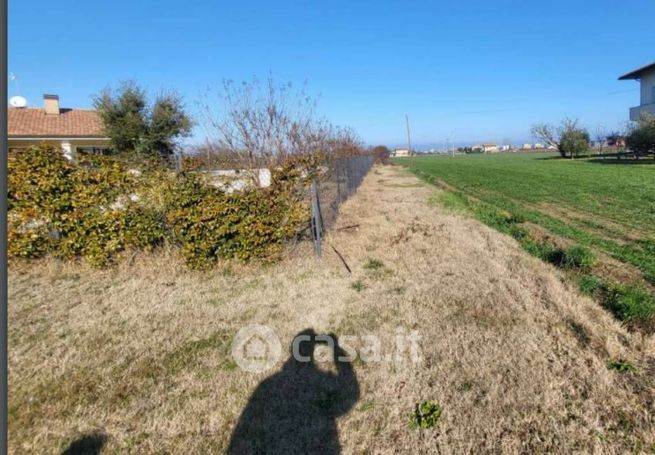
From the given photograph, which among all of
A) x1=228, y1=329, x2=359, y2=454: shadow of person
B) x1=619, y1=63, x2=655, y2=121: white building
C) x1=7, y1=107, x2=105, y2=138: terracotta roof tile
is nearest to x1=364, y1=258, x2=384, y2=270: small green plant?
x1=228, y1=329, x2=359, y2=454: shadow of person

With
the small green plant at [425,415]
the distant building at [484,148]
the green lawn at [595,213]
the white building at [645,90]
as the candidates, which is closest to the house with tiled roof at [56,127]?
the green lawn at [595,213]

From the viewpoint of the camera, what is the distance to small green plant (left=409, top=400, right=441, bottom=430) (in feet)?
8.07

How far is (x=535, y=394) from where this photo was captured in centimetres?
269

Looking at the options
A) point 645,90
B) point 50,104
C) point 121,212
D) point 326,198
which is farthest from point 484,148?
point 121,212

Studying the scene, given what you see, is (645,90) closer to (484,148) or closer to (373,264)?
(373,264)

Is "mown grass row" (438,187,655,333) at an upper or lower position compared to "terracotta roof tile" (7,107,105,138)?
lower

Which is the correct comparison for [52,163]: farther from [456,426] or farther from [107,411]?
[456,426]

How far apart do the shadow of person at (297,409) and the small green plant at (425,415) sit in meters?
0.42

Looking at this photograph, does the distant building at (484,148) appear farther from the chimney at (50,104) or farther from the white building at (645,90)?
the chimney at (50,104)

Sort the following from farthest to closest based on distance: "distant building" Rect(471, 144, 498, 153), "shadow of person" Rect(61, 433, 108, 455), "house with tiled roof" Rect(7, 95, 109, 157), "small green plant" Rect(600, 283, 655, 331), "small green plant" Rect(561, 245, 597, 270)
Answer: "distant building" Rect(471, 144, 498, 153) → "house with tiled roof" Rect(7, 95, 109, 157) → "small green plant" Rect(561, 245, 597, 270) → "small green plant" Rect(600, 283, 655, 331) → "shadow of person" Rect(61, 433, 108, 455)

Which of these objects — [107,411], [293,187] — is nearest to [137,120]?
[293,187]

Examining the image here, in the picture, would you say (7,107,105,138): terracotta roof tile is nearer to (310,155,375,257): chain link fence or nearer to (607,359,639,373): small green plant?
(310,155,375,257): chain link fence

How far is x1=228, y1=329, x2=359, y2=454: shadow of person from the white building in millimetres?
44835

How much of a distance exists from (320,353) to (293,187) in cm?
309
